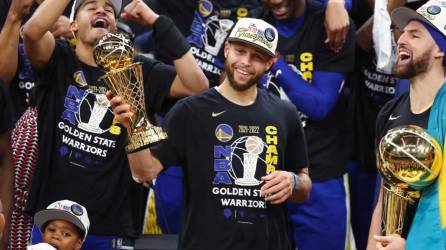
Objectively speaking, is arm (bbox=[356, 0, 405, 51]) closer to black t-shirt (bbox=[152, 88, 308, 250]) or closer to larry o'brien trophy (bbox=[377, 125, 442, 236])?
black t-shirt (bbox=[152, 88, 308, 250])

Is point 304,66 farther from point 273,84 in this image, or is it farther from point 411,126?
point 411,126

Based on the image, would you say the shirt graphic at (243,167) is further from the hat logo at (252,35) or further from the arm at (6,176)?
the arm at (6,176)

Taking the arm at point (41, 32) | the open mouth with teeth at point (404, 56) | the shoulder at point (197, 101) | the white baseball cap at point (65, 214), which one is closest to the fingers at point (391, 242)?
the open mouth with teeth at point (404, 56)

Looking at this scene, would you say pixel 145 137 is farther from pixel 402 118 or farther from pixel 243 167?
pixel 402 118

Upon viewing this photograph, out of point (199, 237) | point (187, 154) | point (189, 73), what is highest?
point (189, 73)

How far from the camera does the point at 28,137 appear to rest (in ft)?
23.4

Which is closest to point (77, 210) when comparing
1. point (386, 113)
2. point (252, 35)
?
point (252, 35)

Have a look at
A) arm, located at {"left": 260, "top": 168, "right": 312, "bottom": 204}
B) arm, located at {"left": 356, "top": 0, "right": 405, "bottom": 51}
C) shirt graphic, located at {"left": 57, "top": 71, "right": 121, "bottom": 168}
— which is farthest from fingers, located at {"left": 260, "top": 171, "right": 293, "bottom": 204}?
arm, located at {"left": 356, "top": 0, "right": 405, "bottom": 51}

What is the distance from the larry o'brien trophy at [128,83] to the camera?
5.81 metres

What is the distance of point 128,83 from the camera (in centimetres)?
582

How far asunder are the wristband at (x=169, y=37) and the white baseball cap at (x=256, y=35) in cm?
38

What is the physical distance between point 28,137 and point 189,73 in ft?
3.38

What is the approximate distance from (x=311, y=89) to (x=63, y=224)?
1.94 metres

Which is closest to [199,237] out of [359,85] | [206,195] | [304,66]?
[206,195]
